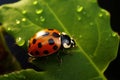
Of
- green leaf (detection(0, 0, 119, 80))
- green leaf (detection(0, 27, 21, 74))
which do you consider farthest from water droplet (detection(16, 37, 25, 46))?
green leaf (detection(0, 27, 21, 74))

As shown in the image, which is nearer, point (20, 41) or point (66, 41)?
point (20, 41)

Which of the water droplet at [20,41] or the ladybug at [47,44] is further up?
the water droplet at [20,41]

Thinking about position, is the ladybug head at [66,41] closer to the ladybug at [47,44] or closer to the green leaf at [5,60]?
the ladybug at [47,44]

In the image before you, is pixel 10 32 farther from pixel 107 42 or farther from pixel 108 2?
pixel 108 2

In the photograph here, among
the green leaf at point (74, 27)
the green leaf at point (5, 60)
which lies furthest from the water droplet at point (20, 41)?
the green leaf at point (5, 60)

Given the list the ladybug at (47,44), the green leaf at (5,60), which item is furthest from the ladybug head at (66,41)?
the green leaf at (5,60)

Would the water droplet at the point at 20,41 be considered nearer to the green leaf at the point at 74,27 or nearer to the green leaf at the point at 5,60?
the green leaf at the point at 74,27

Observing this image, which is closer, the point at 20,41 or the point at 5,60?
the point at 20,41

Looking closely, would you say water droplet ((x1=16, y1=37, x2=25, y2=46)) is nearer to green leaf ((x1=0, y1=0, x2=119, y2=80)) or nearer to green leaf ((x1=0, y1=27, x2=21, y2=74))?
green leaf ((x1=0, y1=0, x2=119, y2=80))

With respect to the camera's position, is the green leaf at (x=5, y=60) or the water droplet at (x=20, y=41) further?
the green leaf at (x=5, y=60)
